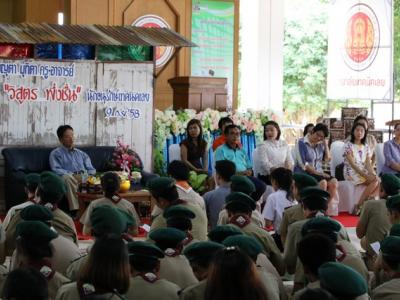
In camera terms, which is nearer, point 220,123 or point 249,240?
point 249,240

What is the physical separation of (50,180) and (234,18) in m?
10.7

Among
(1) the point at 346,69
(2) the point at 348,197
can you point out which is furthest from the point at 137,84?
(1) the point at 346,69

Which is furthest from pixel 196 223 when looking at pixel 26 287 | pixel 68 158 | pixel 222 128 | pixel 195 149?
pixel 222 128

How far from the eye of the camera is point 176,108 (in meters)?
13.6

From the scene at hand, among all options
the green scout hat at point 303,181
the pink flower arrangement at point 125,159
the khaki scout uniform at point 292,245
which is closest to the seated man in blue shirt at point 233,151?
the pink flower arrangement at point 125,159

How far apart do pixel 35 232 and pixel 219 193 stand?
3.16 meters

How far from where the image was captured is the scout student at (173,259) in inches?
197

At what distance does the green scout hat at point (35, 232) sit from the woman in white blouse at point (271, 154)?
252 inches

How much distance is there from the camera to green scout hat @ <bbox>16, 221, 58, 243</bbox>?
189 inches

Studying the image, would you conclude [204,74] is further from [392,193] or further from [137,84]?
[392,193]

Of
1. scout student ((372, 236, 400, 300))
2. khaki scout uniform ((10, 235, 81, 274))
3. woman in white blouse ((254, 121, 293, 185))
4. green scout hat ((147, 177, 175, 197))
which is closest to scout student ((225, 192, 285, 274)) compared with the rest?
green scout hat ((147, 177, 175, 197))

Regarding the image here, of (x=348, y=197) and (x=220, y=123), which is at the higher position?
(x=220, y=123)

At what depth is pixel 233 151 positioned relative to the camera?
10.7 meters

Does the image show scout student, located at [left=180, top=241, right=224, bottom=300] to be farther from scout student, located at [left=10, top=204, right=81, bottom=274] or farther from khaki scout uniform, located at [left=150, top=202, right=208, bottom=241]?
khaki scout uniform, located at [left=150, top=202, right=208, bottom=241]
